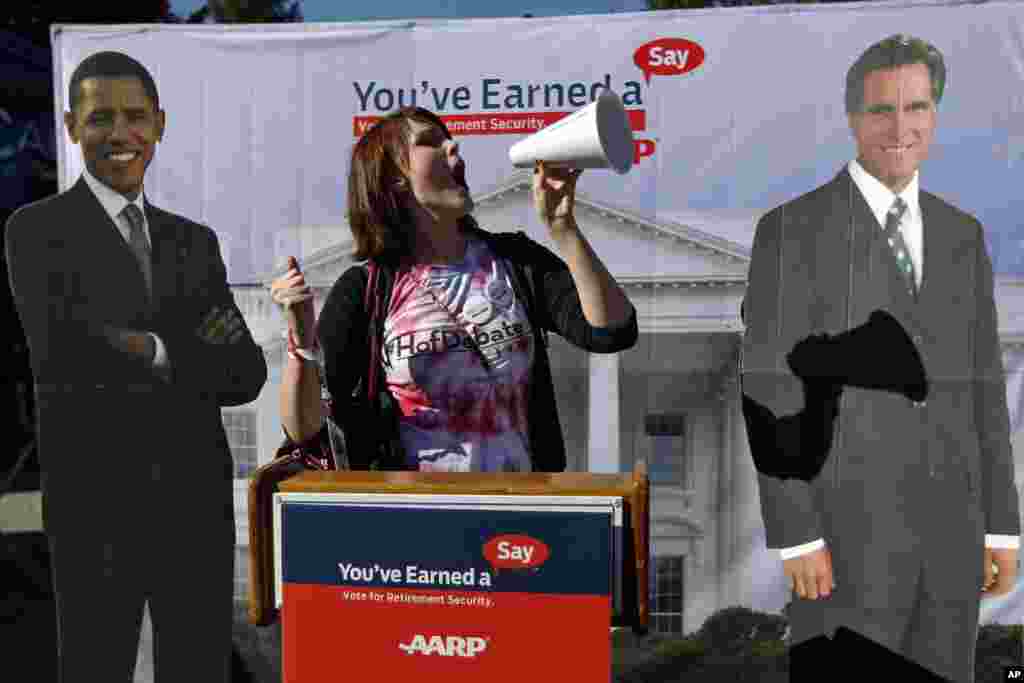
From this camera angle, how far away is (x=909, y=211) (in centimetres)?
281

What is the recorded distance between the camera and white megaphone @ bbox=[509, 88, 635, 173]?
2260mm

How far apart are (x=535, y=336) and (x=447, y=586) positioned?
106 cm

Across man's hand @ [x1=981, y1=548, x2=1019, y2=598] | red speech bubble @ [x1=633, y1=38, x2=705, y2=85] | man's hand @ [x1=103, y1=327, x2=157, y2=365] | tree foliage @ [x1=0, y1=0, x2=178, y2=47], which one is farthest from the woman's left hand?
tree foliage @ [x1=0, y1=0, x2=178, y2=47]

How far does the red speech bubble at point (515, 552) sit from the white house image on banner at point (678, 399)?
3.01ft

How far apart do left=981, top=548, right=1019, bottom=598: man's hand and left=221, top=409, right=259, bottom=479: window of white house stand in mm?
2501

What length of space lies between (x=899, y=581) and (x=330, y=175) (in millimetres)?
2338

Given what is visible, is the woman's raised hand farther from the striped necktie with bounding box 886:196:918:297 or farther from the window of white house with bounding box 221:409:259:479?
the striped necktie with bounding box 886:196:918:297

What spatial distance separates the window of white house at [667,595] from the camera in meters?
2.98

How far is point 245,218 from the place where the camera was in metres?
3.10

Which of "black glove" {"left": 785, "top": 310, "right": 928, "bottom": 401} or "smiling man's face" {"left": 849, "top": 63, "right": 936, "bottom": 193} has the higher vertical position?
"smiling man's face" {"left": 849, "top": 63, "right": 936, "bottom": 193}

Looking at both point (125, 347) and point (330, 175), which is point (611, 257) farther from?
point (125, 347)

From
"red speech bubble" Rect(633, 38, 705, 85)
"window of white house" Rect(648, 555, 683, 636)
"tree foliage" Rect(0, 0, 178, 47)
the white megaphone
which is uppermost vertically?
"tree foliage" Rect(0, 0, 178, 47)

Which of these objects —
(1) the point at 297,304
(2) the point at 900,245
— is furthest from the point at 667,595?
(1) the point at 297,304

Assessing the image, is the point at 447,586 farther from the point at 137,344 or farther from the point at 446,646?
the point at 137,344
